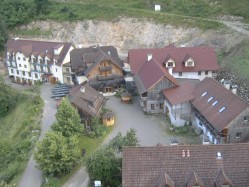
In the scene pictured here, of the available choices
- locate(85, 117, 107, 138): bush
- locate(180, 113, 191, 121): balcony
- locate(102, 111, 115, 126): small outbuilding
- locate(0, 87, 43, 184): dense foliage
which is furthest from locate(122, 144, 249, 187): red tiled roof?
locate(102, 111, 115, 126): small outbuilding

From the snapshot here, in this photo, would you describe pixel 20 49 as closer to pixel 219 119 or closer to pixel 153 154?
pixel 219 119

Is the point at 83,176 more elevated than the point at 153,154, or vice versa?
the point at 153,154

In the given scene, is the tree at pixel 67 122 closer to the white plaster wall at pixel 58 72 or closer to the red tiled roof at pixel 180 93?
the red tiled roof at pixel 180 93

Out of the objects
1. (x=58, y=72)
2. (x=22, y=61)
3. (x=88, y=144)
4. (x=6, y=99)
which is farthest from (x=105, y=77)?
(x=22, y=61)

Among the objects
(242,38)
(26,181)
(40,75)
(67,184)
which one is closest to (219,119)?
(67,184)

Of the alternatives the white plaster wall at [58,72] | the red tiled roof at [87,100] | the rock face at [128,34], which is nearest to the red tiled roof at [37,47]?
the white plaster wall at [58,72]

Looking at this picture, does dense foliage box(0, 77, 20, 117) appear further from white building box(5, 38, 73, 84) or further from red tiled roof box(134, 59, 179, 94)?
red tiled roof box(134, 59, 179, 94)

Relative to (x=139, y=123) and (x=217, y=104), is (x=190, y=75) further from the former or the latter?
(x=217, y=104)
